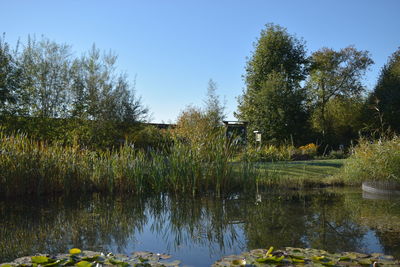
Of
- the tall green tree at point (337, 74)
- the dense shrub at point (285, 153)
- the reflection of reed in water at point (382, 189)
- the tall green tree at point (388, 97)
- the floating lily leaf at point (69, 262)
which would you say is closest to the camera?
the floating lily leaf at point (69, 262)

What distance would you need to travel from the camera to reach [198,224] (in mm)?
4504

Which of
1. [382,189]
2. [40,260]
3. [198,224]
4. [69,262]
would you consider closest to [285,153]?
[382,189]

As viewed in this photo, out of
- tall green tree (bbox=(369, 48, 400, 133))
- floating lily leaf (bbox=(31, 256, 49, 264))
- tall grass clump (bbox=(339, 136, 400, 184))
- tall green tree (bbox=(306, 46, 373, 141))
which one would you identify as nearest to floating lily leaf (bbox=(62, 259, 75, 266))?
floating lily leaf (bbox=(31, 256, 49, 264))

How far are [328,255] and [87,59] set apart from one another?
46.0 ft

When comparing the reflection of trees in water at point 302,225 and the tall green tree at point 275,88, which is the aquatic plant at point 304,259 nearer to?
the reflection of trees in water at point 302,225

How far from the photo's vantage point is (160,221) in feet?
15.6

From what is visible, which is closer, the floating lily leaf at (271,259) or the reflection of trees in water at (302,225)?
the floating lily leaf at (271,259)

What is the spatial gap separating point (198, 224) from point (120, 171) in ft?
8.75

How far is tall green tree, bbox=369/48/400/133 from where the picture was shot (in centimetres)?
1888

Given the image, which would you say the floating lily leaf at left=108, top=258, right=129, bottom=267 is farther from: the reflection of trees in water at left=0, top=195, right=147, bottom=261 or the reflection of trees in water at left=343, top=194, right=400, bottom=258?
the reflection of trees in water at left=343, top=194, right=400, bottom=258

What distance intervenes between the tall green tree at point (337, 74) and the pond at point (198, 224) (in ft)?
62.1

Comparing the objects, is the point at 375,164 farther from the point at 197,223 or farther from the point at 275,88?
the point at 275,88

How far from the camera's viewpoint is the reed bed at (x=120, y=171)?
6.13 metres

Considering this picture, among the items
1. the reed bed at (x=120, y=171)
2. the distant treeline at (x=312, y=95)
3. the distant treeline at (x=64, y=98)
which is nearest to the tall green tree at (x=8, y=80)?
the distant treeline at (x=64, y=98)
